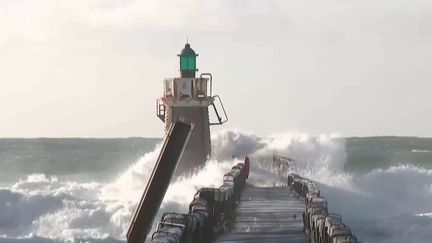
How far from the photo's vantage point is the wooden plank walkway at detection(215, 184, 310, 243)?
1298 cm

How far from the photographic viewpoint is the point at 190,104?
89.6 feet

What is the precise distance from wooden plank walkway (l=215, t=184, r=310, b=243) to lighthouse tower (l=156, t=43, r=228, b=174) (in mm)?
6729

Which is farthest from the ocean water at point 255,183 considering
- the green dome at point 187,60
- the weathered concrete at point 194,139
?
the green dome at point 187,60

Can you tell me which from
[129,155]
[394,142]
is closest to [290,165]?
[129,155]

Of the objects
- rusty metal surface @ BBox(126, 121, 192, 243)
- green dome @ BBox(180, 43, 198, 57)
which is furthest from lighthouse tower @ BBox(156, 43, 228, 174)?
rusty metal surface @ BBox(126, 121, 192, 243)

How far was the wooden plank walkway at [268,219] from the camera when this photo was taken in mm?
12977

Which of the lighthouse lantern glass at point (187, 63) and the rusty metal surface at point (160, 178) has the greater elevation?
the lighthouse lantern glass at point (187, 63)

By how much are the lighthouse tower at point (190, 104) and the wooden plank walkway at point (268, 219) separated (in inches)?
265

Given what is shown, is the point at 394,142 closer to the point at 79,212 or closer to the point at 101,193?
the point at 101,193

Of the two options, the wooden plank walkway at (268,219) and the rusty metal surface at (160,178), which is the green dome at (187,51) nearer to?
the wooden plank walkway at (268,219)

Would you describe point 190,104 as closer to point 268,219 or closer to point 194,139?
point 194,139

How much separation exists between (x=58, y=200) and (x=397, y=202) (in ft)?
33.6

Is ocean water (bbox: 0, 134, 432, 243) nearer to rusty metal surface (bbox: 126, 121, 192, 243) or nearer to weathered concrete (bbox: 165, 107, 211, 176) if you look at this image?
weathered concrete (bbox: 165, 107, 211, 176)

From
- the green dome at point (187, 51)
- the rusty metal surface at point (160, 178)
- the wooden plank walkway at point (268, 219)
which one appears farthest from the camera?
the green dome at point (187, 51)
